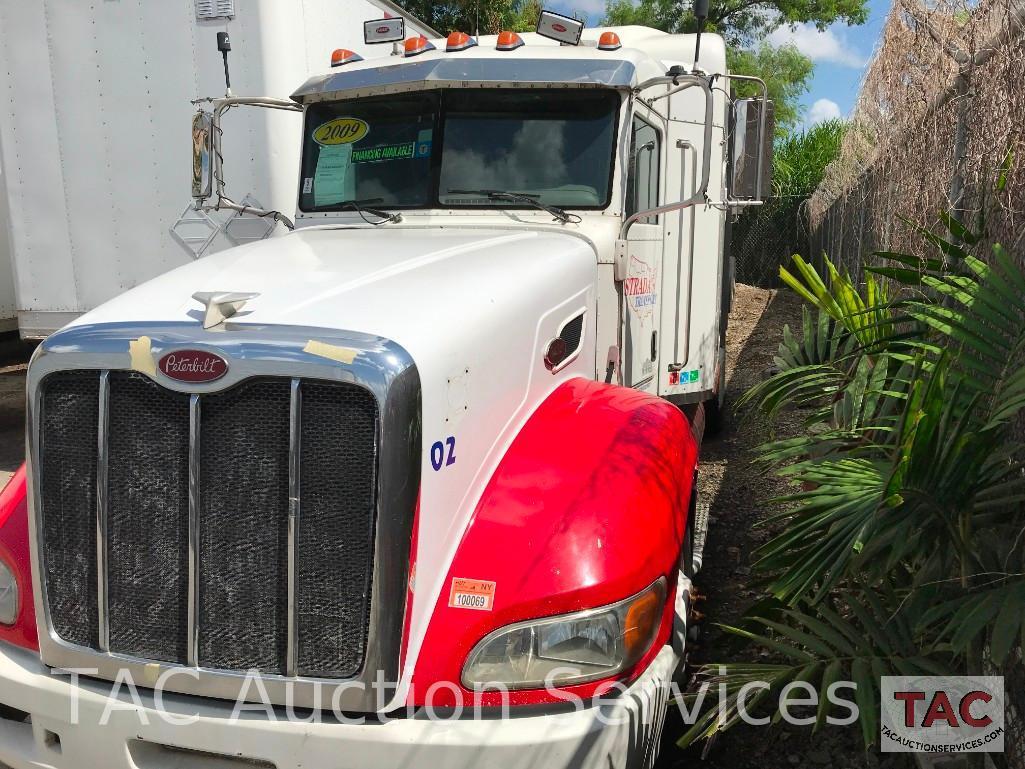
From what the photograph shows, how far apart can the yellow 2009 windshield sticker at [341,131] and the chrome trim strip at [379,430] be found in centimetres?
243

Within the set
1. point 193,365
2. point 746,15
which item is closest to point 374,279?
point 193,365

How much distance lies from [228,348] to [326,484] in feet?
1.48

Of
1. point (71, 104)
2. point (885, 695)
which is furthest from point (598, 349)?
point (71, 104)

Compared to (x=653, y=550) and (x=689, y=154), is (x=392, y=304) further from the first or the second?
(x=689, y=154)

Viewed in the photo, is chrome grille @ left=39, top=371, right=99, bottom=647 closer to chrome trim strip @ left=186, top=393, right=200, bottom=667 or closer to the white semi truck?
the white semi truck

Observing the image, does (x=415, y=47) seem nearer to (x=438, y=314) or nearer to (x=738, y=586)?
(x=438, y=314)

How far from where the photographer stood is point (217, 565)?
7.82 feet

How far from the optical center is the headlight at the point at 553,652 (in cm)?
231

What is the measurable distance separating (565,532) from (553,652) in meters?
0.33

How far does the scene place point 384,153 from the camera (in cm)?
444

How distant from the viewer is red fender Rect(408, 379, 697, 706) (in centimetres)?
232

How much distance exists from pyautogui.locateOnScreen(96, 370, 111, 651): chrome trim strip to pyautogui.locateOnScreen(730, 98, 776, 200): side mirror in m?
3.13

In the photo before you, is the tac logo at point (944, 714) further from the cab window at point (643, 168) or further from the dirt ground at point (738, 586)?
the cab window at point (643, 168)

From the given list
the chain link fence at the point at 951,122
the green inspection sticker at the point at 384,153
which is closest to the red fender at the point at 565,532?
the chain link fence at the point at 951,122
